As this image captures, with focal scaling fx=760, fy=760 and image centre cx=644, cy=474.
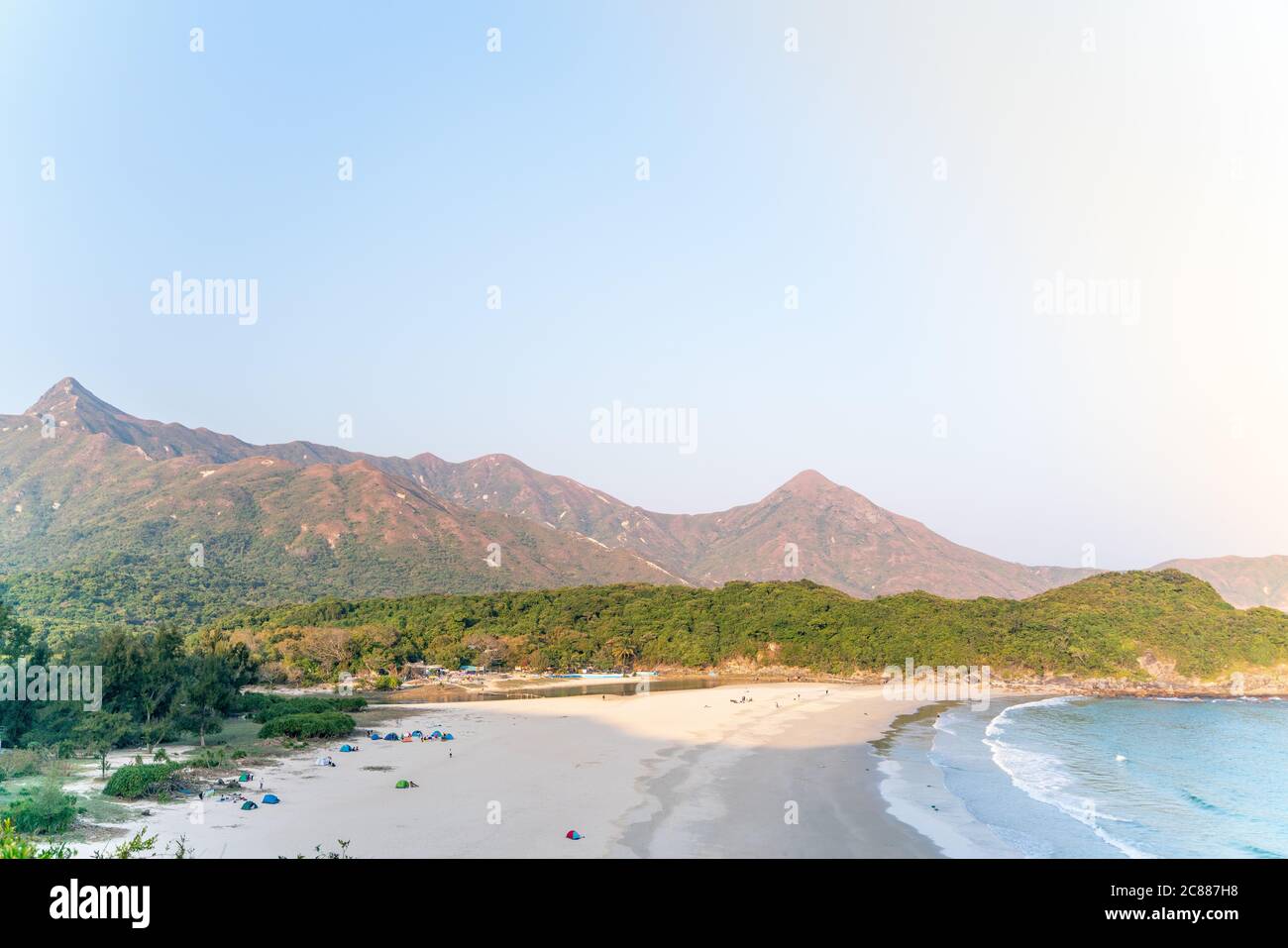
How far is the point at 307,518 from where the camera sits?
17400 cm

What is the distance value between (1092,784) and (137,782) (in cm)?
3739

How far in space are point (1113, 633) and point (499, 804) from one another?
3364 inches

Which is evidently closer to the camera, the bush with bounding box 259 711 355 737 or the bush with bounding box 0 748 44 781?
the bush with bounding box 0 748 44 781

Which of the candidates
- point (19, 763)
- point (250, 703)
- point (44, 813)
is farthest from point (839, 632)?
point (44, 813)

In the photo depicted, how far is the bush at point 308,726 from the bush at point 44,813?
17316mm

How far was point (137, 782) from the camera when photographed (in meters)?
22.7

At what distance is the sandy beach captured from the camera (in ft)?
65.4

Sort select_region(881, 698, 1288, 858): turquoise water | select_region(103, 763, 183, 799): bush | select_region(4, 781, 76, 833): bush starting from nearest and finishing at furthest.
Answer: select_region(4, 781, 76, 833): bush, select_region(103, 763, 183, 799): bush, select_region(881, 698, 1288, 858): turquoise water

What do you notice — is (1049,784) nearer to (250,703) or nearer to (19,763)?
(19,763)

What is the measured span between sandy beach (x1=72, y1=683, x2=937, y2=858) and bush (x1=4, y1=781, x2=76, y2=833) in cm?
164

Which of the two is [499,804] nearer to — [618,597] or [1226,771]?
[1226,771]
